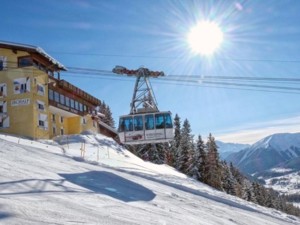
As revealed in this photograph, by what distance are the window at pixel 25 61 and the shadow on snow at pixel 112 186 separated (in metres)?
27.3

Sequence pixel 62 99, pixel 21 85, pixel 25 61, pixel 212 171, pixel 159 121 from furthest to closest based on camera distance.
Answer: pixel 212 171 → pixel 62 99 → pixel 25 61 → pixel 21 85 → pixel 159 121

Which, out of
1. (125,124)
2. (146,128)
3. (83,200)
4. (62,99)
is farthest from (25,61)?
(83,200)

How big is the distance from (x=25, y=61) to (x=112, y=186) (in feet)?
99.5

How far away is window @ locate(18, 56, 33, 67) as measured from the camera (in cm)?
3906

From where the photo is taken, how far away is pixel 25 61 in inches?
1545

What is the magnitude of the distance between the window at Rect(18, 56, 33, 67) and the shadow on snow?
89.6 ft

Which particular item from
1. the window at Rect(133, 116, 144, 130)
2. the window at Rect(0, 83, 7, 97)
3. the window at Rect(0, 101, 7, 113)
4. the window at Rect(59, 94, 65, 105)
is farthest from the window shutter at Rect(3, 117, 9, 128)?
the window at Rect(133, 116, 144, 130)

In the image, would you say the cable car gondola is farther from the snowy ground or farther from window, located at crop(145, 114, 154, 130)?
the snowy ground

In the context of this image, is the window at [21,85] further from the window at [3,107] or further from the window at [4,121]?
the window at [4,121]

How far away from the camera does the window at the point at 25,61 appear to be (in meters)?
39.1

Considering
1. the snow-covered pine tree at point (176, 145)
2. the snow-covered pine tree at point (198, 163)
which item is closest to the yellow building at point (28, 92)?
the snow-covered pine tree at point (176, 145)

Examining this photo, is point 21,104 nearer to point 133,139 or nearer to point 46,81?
point 46,81

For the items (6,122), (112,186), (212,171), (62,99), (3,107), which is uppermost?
(62,99)

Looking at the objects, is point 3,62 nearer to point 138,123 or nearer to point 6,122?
point 6,122
